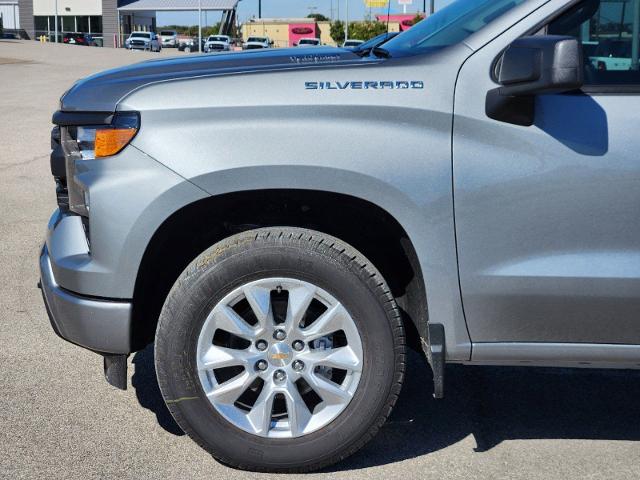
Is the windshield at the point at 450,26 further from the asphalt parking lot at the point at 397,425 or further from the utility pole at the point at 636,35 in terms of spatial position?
the asphalt parking lot at the point at 397,425

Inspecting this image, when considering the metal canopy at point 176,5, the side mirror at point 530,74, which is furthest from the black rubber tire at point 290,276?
the metal canopy at point 176,5

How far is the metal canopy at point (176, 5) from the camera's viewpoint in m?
74.4

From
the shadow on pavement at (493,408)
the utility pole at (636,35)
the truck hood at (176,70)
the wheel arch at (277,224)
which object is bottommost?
→ the shadow on pavement at (493,408)

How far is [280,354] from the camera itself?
3.36m

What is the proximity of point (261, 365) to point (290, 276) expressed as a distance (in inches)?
13.5

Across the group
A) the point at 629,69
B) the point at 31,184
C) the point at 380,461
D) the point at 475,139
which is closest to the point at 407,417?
the point at 380,461

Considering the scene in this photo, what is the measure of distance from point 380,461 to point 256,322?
2.41 ft

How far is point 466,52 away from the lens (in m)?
3.22

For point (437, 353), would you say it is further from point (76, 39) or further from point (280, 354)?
point (76, 39)

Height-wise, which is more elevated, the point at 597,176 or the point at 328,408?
the point at 597,176

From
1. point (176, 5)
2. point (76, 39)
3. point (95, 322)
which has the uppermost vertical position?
point (176, 5)

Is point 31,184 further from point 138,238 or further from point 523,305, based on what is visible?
point 523,305

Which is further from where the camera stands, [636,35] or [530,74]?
[636,35]

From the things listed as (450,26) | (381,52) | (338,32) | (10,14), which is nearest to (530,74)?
(450,26)
